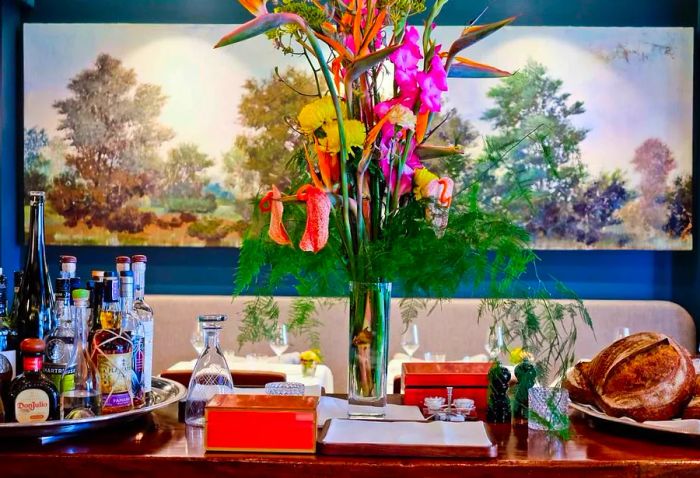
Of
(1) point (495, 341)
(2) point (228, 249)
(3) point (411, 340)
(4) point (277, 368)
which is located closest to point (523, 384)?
(1) point (495, 341)

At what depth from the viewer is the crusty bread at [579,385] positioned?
146 centimetres

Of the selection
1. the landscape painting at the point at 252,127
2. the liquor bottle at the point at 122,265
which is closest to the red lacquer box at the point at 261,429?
the liquor bottle at the point at 122,265

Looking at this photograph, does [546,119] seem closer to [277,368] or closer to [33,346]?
[277,368]

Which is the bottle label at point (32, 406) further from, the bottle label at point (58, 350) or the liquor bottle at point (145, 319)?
the liquor bottle at point (145, 319)

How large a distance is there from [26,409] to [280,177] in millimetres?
3186

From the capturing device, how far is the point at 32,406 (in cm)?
127

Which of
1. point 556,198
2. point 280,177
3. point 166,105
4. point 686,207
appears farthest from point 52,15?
point 686,207

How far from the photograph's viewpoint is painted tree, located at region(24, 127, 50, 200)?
438 centimetres

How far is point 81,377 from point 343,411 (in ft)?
1.54

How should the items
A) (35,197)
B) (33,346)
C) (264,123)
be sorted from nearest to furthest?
1. (33,346)
2. (35,197)
3. (264,123)

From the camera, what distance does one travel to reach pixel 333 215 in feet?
4.77

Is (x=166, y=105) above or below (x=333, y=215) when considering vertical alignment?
above

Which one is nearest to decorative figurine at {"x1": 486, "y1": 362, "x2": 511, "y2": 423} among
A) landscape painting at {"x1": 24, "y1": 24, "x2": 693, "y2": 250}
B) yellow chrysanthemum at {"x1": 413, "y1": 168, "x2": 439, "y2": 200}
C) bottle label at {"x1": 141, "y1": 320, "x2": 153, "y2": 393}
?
yellow chrysanthemum at {"x1": 413, "y1": 168, "x2": 439, "y2": 200}

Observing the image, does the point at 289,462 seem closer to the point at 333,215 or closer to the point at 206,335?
the point at 206,335
